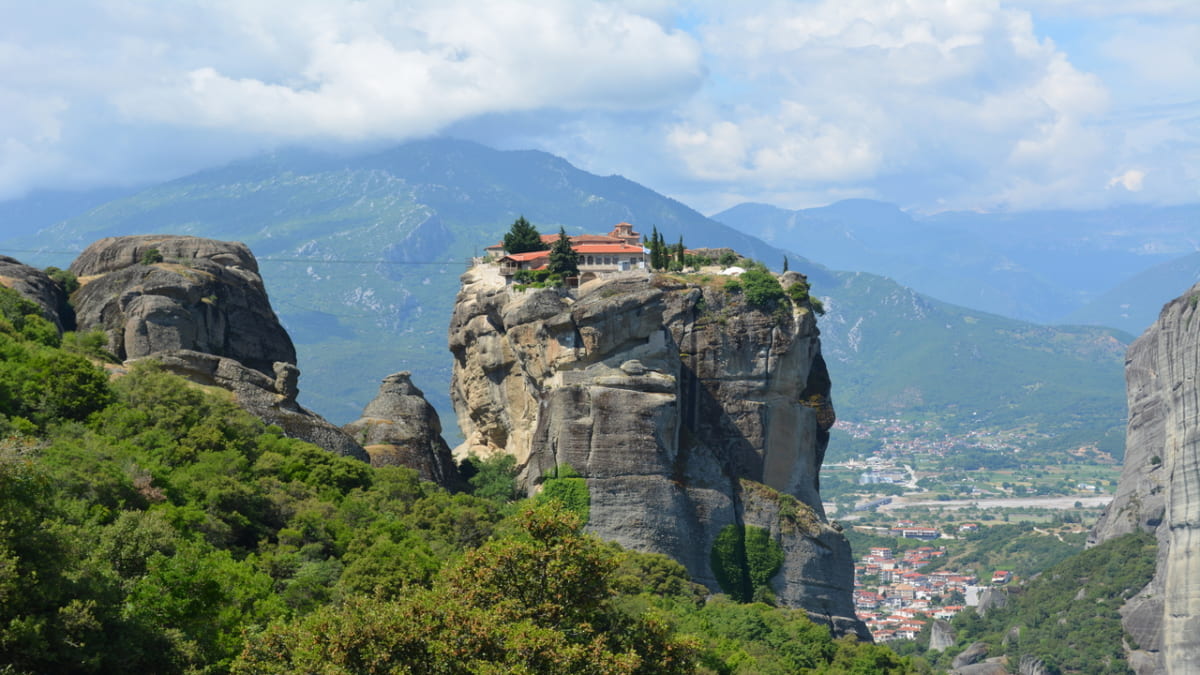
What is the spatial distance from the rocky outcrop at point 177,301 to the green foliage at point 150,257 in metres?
0.05

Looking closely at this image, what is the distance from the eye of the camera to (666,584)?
6112cm

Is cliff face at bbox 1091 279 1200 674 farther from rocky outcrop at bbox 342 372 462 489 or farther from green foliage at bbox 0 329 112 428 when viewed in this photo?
green foliage at bbox 0 329 112 428

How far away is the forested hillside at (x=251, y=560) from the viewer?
84.4 ft

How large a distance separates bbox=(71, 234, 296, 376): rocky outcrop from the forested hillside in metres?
3.95

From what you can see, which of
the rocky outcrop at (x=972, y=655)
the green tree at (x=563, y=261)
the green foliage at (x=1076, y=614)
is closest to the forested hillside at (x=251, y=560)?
the green tree at (x=563, y=261)

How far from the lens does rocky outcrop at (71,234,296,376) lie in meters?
60.8

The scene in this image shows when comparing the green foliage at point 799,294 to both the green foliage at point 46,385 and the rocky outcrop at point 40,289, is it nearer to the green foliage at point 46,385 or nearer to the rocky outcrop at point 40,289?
the rocky outcrop at point 40,289

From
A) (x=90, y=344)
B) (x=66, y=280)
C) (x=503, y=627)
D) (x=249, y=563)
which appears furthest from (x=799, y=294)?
(x=503, y=627)

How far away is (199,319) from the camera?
63.1 m

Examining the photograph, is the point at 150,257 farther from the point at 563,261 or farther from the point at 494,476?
the point at 563,261

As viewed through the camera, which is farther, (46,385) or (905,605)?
(905,605)

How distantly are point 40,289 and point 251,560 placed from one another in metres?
29.4

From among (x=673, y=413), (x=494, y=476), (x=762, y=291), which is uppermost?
(x=762, y=291)

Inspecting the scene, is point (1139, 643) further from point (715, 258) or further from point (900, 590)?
point (900, 590)
